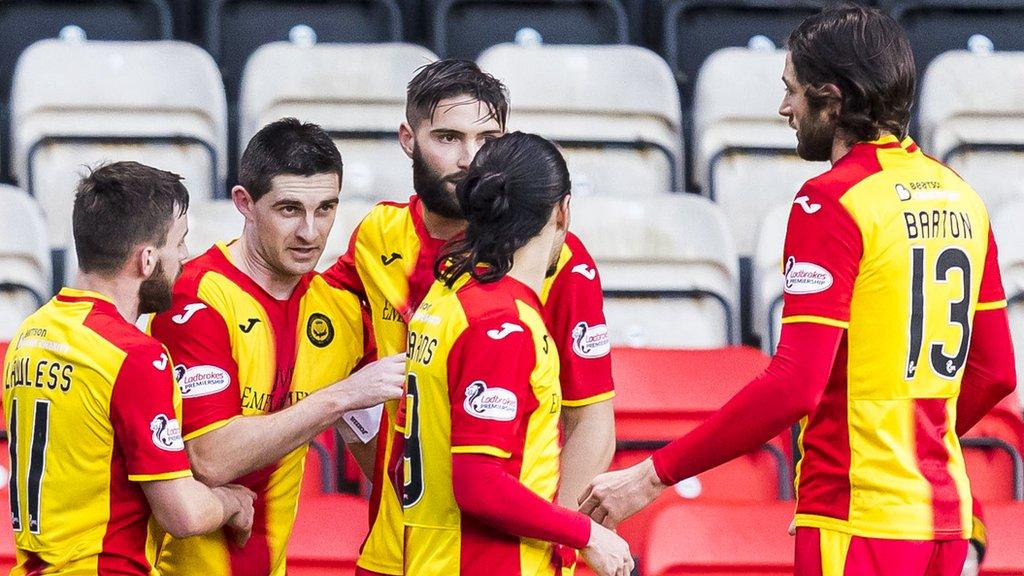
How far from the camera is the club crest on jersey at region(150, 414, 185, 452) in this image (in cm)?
293

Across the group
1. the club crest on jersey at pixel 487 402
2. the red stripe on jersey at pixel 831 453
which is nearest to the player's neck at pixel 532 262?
the club crest on jersey at pixel 487 402

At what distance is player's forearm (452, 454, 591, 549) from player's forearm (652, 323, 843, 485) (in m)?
0.29

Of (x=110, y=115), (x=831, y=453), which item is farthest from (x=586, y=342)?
(x=110, y=115)

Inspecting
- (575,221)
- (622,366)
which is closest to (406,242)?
(622,366)

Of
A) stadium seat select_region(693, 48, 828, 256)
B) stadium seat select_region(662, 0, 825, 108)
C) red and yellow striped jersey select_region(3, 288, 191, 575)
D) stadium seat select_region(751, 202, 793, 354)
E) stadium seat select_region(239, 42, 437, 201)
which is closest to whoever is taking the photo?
red and yellow striped jersey select_region(3, 288, 191, 575)

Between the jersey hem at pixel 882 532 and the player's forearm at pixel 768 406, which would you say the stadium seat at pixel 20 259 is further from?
the jersey hem at pixel 882 532

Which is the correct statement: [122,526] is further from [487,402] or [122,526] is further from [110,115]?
[110,115]

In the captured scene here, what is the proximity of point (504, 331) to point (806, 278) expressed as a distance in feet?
1.85

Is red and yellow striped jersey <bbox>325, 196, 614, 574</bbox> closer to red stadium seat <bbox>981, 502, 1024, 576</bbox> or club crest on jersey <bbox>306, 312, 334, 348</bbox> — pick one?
club crest on jersey <bbox>306, 312, 334, 348</bbox>

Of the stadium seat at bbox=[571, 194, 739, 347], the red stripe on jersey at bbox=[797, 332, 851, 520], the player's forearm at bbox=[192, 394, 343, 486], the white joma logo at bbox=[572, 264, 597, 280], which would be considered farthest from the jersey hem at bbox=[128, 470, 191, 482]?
the stadium seat at bbox=[571, 194, 739, 347]

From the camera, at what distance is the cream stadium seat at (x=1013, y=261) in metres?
5.00

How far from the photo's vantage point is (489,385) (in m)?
2.69

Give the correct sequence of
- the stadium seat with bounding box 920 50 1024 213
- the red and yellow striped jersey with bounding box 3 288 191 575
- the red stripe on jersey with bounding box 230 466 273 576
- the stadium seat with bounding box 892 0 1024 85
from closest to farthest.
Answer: the red and yellow striped jersey with bounding box 3 288 191 575 < the red stripe on jersey with bounding box 230 466 273 576 < the stadium seat with bounding box 920 50 1024 213 < the stadium seat with bounding box 892 0 1024 85

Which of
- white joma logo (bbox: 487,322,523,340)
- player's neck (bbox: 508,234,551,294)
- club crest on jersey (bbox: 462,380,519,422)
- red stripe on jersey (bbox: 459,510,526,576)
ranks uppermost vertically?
player's neck (bbox: 508,234,551,294)
